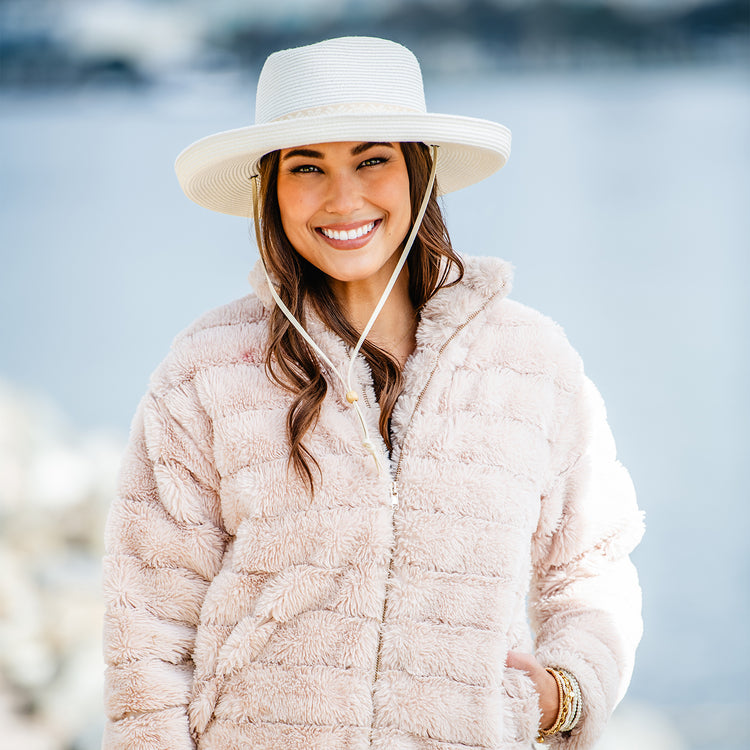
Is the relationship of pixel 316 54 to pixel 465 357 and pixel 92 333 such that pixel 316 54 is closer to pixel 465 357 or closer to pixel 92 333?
pixel 465 357

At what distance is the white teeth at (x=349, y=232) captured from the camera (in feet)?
4.05

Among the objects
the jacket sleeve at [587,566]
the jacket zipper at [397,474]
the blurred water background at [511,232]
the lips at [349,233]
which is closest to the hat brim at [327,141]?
the lips at [349,233]

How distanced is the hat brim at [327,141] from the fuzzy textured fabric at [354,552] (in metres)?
0.20

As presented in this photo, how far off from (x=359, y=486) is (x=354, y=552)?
9cm

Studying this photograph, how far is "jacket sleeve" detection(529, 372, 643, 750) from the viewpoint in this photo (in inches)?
51.1

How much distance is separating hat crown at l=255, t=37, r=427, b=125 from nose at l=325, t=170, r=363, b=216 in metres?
0.10

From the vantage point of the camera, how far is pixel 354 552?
1.17 meters

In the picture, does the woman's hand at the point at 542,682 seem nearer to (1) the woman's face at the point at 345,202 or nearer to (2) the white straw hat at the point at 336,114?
(1) the woman's face at the point at 345,202

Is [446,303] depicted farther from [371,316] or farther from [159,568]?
[159,568]

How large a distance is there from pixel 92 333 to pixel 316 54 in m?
4.59

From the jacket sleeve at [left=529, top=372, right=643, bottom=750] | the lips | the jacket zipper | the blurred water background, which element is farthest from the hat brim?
the blurred water background

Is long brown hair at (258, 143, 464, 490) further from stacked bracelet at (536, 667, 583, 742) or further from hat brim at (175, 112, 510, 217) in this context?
stacked bracelet at (536, 667, 583, 742)

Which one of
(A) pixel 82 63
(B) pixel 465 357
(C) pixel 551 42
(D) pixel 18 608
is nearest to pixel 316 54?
(B) pixel 465 357

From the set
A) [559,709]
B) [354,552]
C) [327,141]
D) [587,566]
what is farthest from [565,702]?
[327,141]
